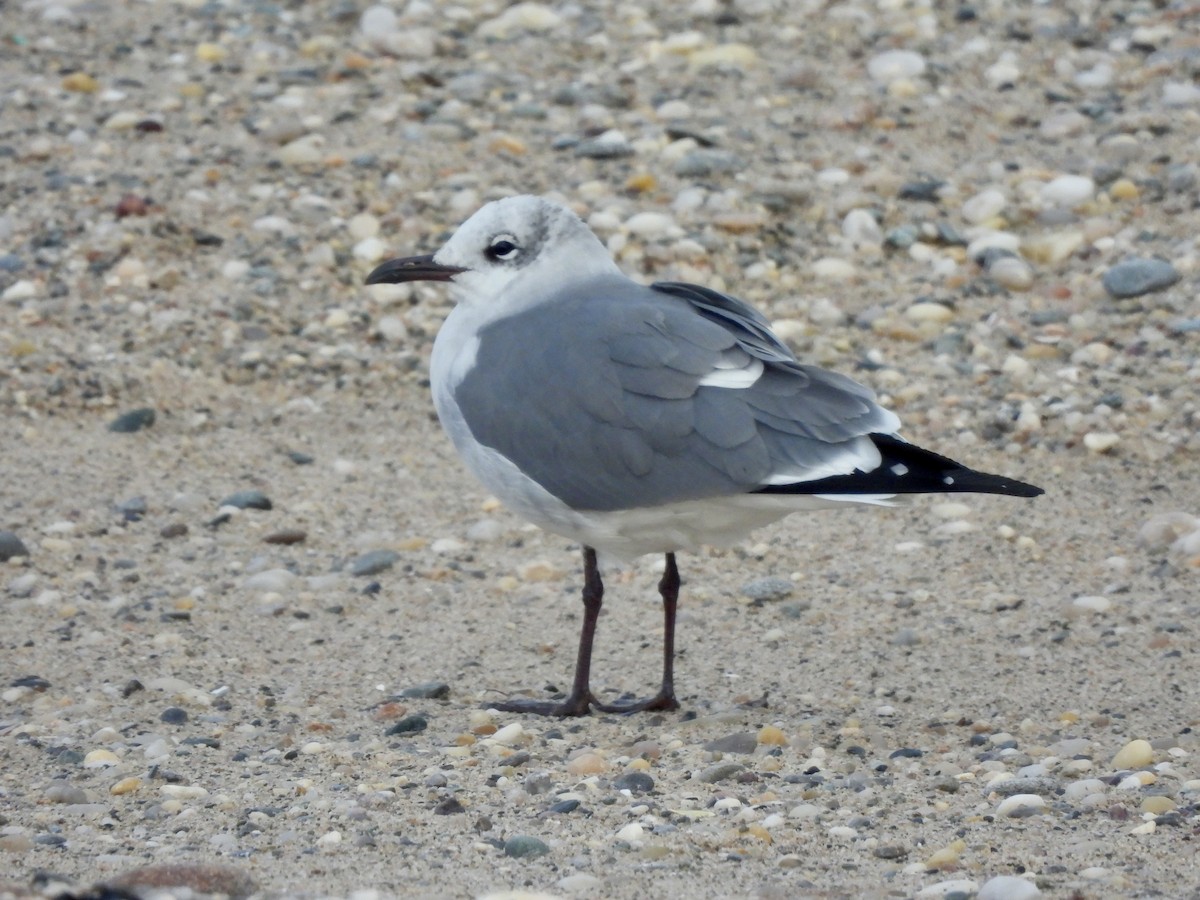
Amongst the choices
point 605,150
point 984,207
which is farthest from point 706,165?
point 984,207

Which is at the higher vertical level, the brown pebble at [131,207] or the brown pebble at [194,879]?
the brown pebble at [131,207]

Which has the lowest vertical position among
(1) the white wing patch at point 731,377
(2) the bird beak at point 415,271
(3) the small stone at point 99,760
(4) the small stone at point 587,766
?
(3) the small stone at point 99,760

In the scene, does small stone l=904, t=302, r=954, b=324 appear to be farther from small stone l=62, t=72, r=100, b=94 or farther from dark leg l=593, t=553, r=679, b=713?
small stone l=62, t=72, r=100, b=94

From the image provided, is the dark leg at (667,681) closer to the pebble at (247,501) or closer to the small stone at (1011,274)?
the pebble at (247,501)

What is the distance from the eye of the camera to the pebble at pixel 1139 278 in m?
6.75

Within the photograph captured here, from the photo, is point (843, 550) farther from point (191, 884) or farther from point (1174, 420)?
point (191, 884)

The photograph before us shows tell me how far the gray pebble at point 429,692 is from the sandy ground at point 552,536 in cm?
3

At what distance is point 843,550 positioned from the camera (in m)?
5.61

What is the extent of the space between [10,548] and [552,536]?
173 cm

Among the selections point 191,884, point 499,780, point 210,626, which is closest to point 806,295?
point 210,626

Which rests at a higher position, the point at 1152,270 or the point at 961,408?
the point at 1152,270

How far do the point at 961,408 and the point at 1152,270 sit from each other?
1153 mm

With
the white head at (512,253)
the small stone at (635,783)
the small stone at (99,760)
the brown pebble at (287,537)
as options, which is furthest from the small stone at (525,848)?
the brown pebble at (287,537)

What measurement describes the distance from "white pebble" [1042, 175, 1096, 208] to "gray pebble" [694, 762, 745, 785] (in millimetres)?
4234
